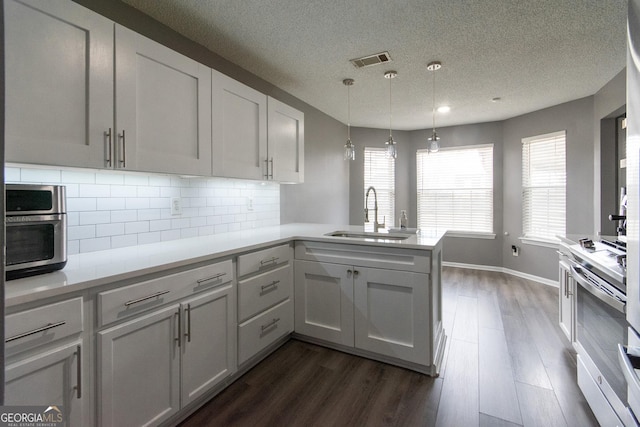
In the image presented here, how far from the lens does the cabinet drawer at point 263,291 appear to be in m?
1.95

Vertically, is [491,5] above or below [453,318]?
above

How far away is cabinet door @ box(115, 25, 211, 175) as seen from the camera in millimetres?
1498

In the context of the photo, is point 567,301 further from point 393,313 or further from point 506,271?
point 506,271

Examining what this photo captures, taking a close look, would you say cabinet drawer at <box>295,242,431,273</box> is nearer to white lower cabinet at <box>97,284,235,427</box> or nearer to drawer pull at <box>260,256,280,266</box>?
drawer pull at <box>260,256,280,266</box>

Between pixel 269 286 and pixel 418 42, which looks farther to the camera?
pixel 418 42

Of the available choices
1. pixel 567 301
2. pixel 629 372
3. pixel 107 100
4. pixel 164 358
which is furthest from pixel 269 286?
pixel 567 301

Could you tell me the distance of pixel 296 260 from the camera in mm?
2469

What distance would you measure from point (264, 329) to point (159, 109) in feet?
5.14

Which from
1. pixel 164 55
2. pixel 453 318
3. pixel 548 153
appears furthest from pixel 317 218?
pixel 548 153

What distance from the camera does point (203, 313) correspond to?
166 centimetres

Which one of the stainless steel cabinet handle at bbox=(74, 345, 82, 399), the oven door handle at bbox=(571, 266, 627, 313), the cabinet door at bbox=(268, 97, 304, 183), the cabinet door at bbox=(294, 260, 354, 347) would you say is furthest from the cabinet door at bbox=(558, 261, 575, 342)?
the stainless steel cabinet handle at bbox=(74, 345, 82, 399)

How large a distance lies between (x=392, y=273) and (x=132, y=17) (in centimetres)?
242

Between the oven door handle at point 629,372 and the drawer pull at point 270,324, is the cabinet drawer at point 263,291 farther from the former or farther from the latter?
the oven door handle at point 629,372

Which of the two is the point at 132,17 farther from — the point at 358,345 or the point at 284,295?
the point at 358,345
